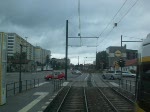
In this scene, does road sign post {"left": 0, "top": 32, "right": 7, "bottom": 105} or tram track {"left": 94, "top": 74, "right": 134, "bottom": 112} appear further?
tram track {"left": 94, "top": 74, "right": 134, "bottom": 112}

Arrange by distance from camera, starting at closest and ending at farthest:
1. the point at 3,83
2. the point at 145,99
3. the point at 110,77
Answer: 1. the point at 145,99
2. the point at 3,83
3. the point at 110,77

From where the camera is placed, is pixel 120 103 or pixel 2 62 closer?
pixel 2 62

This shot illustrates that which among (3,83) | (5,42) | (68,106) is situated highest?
(5,42)

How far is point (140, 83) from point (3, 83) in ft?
43.5

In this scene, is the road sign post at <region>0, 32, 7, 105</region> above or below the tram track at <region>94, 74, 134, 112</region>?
above

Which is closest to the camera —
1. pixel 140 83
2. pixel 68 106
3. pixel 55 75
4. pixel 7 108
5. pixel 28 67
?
pixel 140 83

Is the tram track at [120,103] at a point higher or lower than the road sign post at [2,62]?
lower

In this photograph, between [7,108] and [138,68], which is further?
[7,108]

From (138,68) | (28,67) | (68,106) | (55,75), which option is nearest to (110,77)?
(55,75)

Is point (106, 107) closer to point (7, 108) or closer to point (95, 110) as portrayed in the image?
point (95, 110)

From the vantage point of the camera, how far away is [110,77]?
7419cm

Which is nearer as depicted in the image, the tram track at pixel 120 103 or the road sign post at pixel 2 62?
the road sign post at pixel 2 62

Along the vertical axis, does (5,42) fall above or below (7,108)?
above

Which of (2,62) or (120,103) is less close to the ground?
(2,62)
